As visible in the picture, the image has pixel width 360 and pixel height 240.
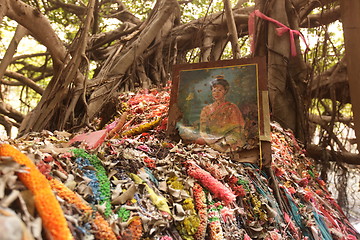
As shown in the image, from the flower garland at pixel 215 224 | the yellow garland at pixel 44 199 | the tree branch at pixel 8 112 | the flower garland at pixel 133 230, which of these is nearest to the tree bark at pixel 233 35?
the flower garland at pixel 215 224

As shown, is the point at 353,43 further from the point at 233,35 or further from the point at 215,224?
the point at 233,35

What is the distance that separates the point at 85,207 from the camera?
0.71 metres

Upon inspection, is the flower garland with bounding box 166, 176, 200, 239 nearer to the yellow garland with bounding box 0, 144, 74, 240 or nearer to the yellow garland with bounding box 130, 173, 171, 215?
the yellow garland with bounding box 130, 173, 171, 215

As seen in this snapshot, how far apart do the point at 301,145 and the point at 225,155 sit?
1.25 meters

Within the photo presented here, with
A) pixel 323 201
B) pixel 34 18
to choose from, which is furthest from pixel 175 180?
pixel 34 18

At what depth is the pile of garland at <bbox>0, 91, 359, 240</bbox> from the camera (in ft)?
2.01

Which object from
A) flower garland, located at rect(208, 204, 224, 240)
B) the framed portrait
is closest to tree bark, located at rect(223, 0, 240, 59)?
the framed portrait

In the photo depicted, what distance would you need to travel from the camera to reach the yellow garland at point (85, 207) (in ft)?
2.22

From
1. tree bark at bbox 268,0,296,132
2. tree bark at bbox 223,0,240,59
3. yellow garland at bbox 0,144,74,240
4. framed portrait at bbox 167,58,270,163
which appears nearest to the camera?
yellow garland at bbox 0,144,74,240

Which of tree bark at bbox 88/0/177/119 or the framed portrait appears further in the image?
tree bark at bbox 88/0/177/119

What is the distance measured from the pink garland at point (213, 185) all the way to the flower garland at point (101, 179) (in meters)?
0.34

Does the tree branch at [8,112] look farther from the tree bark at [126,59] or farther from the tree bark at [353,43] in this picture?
the tree bark at [353,43]

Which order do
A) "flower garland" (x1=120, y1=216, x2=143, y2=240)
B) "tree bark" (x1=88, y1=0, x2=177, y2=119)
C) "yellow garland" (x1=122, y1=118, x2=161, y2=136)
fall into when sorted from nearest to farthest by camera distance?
"flower garland" (x1=120, y1=216, x2=143, y2=240)
"yellow garland" (x1=122, y1=118, x2=161, y2=136)
"tree bark" (x1=88, y1=0, x2=177, y2=119)

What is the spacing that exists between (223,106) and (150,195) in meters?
0.74
